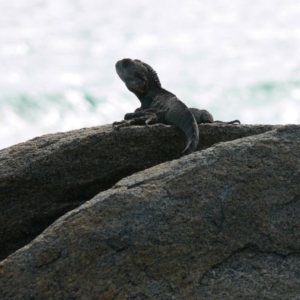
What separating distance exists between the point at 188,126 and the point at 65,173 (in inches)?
62.4

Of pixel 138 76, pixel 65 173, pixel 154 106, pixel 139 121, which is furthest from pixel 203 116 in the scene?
pixel 65 173

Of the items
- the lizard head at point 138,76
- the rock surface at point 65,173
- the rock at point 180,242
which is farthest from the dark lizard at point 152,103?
the rock at point 180,242

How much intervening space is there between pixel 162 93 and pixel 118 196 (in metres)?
4.51

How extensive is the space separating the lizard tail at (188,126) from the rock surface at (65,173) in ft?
0.89

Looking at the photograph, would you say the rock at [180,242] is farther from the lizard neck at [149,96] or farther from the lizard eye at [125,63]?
the lizard eye at [125,63]

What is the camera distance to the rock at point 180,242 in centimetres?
567

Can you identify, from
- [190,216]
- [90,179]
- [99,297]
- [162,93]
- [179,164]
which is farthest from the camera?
[162,93]

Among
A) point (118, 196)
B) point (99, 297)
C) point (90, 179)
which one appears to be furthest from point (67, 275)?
point (90, 179)

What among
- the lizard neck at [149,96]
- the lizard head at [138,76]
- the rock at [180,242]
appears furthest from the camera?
the lizard head at [138,76]

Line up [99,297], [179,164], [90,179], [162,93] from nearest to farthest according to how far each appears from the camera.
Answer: [99,297] < [179,164] < [90,179] < [162,93]

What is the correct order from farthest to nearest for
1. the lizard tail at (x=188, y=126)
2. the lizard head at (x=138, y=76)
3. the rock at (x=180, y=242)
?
1. the lizard head at (x=138, y=76)
2. the lizard tail at (x=188, y=126)
3. the rock at (x=180, y=242)

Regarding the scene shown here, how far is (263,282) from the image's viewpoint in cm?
564

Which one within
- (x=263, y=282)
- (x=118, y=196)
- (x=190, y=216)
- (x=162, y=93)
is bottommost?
(x=263, y=282)

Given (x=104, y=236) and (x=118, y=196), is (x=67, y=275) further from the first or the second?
(x=118, y=196)
